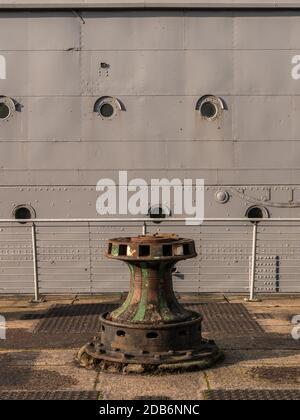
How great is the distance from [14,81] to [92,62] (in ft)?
4.04

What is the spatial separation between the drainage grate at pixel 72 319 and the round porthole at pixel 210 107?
320 centimetres

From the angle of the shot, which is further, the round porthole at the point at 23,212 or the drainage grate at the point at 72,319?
the round porthole at the point at 23,212

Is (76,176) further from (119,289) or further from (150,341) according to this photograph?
(150,341)

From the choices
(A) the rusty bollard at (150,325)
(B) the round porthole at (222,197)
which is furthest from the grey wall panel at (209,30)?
(A) the rusty bollard at (150,325)

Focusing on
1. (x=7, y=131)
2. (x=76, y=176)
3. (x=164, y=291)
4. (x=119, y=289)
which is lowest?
(x=119, y=289)

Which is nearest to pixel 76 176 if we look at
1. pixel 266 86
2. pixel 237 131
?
pixel 237 131

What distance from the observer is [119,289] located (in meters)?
9.29

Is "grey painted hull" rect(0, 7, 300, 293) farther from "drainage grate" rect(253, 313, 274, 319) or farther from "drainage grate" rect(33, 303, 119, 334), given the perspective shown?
"drainage grate" rect(253, 313, 274, 319)

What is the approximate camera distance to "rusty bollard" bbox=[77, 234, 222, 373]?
5191mm

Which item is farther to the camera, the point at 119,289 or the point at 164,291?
the point at 119,289

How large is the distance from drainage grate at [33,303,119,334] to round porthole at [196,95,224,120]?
3201 millimetres

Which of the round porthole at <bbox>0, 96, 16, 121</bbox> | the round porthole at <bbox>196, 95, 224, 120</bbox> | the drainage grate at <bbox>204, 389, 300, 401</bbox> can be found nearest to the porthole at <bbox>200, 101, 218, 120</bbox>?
the round porthole at <bbox>196, 95, 224, 120</bbox>

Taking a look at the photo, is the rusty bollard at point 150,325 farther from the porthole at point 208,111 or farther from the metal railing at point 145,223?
the porthole at point 208,111

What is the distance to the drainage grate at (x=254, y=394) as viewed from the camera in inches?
175
